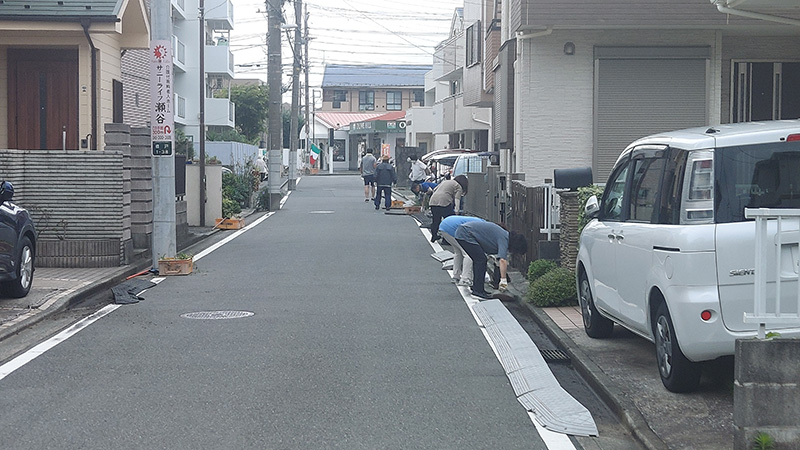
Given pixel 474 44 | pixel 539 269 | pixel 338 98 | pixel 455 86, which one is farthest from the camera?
pixel 338 98

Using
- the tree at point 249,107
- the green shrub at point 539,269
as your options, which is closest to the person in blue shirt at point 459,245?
the green shrub at point 539,269

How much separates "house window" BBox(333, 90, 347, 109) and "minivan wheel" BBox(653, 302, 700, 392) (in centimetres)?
8650

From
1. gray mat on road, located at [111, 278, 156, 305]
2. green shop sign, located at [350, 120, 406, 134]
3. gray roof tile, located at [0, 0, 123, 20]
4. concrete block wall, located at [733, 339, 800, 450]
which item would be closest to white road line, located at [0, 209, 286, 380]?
gray mat on road, located at [111, 278, 156, 305]

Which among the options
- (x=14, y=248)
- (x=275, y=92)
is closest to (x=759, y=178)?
(x=14, y=248)

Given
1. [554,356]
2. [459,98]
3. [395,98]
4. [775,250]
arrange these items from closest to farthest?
1. [775,250]
2. [554,356]
3. [459,98]
4. [395,98]

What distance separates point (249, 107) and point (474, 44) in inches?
1450

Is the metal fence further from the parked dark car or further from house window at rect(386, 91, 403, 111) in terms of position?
house window at rect(386, 91, 403, 111)

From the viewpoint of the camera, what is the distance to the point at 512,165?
19359 mm

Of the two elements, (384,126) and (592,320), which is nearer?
(592,320)

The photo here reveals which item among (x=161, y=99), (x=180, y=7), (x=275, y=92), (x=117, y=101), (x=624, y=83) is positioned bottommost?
(x=161, y=99)

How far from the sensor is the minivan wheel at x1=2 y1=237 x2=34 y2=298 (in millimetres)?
11305

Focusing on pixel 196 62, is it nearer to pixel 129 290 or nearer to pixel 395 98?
pixel 129 290

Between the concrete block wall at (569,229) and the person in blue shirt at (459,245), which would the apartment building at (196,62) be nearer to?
the person in blue shirt at (459,245)

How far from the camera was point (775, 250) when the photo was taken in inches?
232
